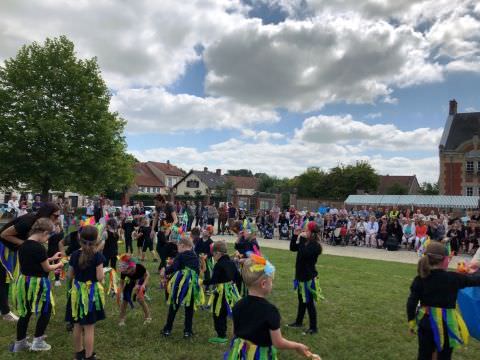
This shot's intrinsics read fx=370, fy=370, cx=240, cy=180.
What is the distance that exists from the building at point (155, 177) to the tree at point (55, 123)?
142 ft

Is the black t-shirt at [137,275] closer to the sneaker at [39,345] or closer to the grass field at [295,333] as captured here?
the grass field at [295,333]

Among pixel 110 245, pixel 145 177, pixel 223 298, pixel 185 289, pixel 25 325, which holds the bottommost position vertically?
pixel 25 325

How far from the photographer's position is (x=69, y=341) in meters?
5.34

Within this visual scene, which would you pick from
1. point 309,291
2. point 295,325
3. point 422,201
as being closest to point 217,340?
point 295,325

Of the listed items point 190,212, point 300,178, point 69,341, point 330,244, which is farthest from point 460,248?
point 300,178

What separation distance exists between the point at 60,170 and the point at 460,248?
22401mm

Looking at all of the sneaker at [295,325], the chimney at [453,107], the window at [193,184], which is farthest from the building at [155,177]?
the sneaker at [295,325]

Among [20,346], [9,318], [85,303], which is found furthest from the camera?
[9,318]

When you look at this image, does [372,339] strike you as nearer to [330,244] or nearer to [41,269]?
[41,269]

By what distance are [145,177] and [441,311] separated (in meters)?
70.7

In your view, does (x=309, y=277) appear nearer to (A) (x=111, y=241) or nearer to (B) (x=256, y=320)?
(B) (x=256, y=320)

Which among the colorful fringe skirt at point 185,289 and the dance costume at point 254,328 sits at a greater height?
the dance costume at point 254,328

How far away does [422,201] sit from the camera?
97.1 feet

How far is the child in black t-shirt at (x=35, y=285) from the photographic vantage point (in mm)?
4613
